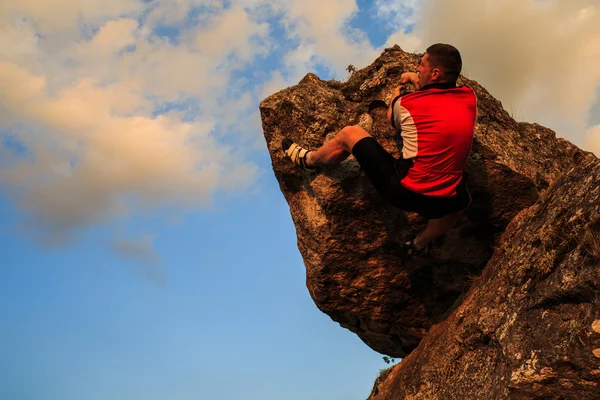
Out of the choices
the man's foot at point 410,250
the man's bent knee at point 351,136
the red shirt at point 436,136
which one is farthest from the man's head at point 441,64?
the man's foot at point 410,250

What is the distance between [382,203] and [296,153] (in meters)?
1.77

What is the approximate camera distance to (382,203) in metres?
9.10

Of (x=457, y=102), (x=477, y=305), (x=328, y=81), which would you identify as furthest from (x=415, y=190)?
(x=328, y=81)

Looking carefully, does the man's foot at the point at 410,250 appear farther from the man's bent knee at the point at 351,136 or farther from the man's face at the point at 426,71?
the man's face at the point at 426,71

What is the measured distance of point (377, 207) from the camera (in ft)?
29.9

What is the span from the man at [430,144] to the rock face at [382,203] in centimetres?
89

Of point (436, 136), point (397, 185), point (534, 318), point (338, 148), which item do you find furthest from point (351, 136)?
point (534, 318)

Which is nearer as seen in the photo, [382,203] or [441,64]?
[441,64]

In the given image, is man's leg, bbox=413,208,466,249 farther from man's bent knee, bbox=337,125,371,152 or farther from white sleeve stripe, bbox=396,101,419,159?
man's bent knee, bbox=337,125,371,152

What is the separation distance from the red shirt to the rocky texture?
148cm

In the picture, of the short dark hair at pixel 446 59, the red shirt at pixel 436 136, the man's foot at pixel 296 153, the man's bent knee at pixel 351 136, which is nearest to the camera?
the red shirt at pixel 436 136

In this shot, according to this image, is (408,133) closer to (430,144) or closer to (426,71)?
(430,144)

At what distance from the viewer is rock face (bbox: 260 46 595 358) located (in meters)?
9.00

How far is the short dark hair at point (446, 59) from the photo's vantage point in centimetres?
767
